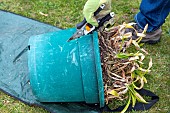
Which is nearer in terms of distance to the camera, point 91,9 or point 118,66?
point 91,9

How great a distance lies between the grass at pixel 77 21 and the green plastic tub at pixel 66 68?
0.82 ft

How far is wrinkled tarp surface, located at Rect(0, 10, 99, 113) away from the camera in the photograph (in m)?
2.05

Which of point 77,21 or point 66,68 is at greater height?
point 77,21

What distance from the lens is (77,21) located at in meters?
2.78

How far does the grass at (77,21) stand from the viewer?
6.88 feet

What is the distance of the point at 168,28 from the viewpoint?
2.73 meters

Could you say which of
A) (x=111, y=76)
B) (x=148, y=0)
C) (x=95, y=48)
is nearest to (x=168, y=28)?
(x=148, y=0)

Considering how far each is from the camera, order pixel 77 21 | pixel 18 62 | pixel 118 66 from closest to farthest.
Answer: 1. pixel 118 66
2. pixel 18 62
3. pixel 77 21

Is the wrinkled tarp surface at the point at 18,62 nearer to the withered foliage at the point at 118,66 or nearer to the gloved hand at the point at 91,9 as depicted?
the withered foliage at the point at 118,66

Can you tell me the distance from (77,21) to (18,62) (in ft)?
2.18

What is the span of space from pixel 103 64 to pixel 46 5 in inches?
47.5

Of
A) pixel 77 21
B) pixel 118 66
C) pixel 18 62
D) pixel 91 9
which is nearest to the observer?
pixel 91 9

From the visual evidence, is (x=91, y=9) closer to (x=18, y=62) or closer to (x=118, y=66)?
(x=118, y=66)

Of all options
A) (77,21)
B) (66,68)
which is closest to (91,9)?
(66,68)
